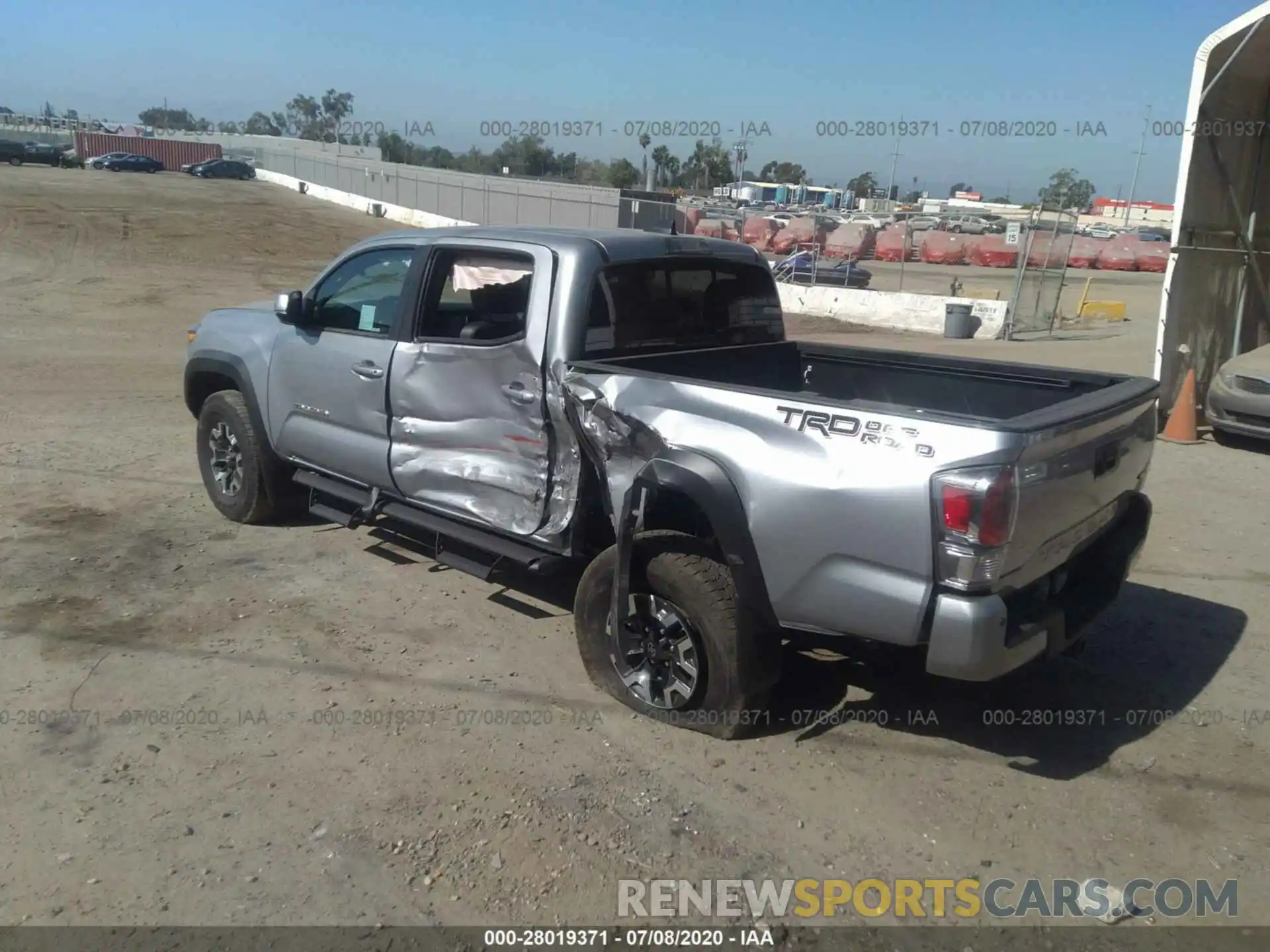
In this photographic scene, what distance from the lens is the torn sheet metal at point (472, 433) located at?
4785 millimetres

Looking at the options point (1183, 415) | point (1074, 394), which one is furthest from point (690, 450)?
point (1183, 415)

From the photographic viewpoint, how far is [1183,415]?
10.2m

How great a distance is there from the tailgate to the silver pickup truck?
0.05 feet

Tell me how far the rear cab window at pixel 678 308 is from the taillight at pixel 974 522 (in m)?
1.90

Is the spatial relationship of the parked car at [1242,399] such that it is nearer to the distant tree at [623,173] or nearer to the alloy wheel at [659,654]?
the alloy wheel at [659,654]

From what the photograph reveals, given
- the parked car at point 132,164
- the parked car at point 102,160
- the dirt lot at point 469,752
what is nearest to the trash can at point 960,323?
the dirt lot at point 469,752

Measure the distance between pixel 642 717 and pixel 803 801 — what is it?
2.77 feet

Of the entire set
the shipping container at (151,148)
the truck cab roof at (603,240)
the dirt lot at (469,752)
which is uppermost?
the shipping container at (151,148)

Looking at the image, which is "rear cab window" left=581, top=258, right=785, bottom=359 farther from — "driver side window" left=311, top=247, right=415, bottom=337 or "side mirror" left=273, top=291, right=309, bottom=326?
"side mirror" left=273, top=291, right=309, bottom=326

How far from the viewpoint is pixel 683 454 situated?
4.07 metres

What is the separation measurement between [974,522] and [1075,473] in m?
0.65

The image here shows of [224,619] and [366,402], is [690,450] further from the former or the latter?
[224,619]

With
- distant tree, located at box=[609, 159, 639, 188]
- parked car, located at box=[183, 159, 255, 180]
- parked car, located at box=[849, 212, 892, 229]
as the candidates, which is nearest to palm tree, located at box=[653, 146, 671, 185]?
distant tree, located at box=[609, 159, 639, 188]

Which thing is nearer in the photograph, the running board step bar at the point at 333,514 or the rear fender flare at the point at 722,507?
the rear fender flare at the point at 722,507
